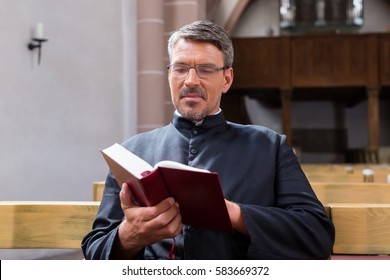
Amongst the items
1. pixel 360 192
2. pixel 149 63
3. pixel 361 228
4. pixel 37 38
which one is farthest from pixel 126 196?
pixel 149 63

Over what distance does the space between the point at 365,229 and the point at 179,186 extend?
0.85m

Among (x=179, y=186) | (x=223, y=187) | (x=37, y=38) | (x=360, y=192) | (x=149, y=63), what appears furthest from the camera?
(x=149, y=63)

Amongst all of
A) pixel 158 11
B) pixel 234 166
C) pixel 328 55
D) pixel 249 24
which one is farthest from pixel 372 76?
pixel 234 166

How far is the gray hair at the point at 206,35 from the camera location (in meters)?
2.07

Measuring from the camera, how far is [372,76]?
14633 millimetres

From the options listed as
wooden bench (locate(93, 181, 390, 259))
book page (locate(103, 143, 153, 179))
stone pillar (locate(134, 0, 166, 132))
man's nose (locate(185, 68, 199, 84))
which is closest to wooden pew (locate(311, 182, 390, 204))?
wooden bench (locate(93, 181, 390, 259))

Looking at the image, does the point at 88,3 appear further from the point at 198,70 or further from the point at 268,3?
the point at 268,3

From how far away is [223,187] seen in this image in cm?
203

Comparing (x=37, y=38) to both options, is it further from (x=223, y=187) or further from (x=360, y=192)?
(x=223, y=187)

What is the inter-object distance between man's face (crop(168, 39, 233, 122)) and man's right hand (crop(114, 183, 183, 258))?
21.7 inches

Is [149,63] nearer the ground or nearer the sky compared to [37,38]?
nearer the ground

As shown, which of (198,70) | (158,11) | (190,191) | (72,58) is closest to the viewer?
(190,191)

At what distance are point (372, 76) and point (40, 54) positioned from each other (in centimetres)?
1067

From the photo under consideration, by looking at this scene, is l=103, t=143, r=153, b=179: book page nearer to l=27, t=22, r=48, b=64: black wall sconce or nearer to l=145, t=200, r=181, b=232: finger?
l=145, t=200, r=181, b=232: finger
